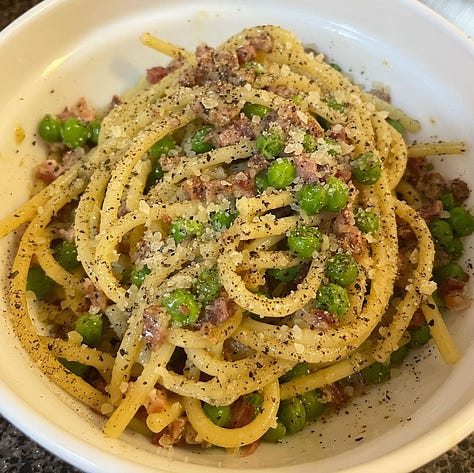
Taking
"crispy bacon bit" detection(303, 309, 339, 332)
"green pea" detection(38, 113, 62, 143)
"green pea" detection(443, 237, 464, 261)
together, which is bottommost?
"green pea" detection(38, 113, 62, 143)

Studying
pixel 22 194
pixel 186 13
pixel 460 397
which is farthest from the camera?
pixel 186 13

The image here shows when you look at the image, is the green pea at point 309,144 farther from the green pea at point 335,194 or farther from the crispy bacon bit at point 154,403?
the crispy bacon bit at point 154,403

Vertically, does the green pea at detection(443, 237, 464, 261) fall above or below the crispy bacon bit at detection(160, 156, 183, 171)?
above

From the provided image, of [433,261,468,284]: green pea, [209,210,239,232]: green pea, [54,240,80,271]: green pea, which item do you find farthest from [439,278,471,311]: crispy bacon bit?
[54,240,80,271]: green pea

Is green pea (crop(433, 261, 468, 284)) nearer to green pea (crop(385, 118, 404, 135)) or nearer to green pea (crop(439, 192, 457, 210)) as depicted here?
green pea (crop(439, 192, 457, 210))

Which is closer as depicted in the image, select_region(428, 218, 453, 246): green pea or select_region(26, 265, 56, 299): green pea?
select_region(26, 265, 56, 299): green pea

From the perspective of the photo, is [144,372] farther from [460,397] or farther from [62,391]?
[460,397]

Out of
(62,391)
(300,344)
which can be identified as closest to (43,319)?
(62,391)
